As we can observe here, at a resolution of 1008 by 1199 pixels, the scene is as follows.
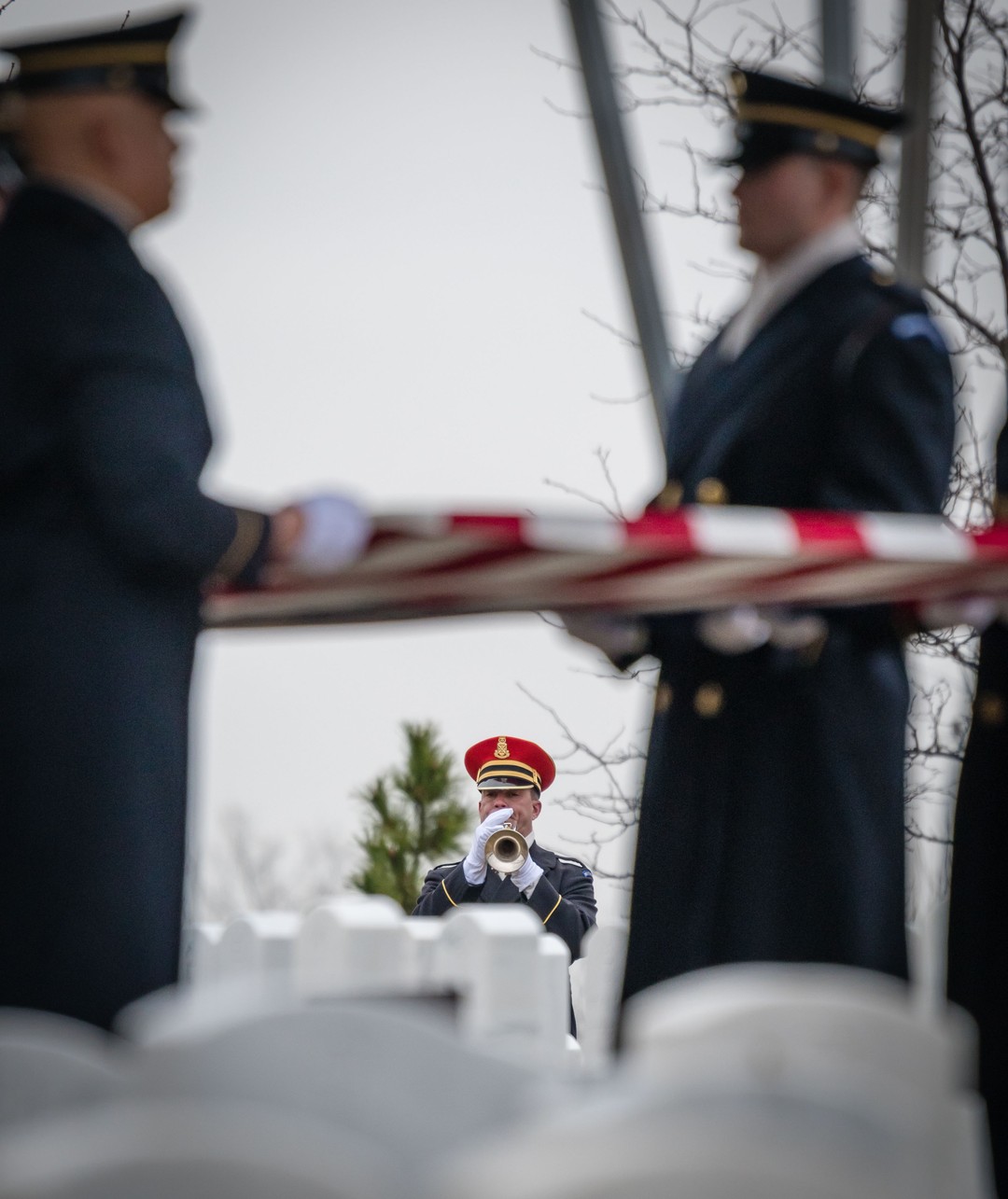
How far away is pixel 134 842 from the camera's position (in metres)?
1.92

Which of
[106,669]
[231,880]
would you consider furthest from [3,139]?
[231,880]

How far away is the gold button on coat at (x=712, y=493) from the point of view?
2299mm

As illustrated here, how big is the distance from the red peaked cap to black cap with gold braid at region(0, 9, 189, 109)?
11.2 ft

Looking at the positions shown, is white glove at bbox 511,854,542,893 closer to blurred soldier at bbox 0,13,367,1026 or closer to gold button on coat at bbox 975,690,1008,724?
gold button on coat at bbox 975,690,1008,724

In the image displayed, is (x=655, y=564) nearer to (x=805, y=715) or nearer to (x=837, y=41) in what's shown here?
(x=805, y=715)

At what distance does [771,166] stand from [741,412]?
31 centimetres

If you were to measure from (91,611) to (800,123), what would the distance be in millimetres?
1066

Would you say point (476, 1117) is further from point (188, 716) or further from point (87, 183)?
point (87, 183)

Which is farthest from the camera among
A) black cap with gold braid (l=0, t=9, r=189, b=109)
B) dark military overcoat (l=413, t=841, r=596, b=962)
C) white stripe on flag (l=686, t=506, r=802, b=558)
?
dark military overcoat (l=413, t=841, r=596, b=962)

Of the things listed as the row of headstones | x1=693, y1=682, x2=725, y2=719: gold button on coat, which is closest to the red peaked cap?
the row of headstones

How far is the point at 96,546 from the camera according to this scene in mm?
1979

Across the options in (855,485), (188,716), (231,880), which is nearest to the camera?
(188,716)

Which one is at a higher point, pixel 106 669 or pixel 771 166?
pixel 771 166

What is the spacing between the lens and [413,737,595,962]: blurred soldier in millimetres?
5191
